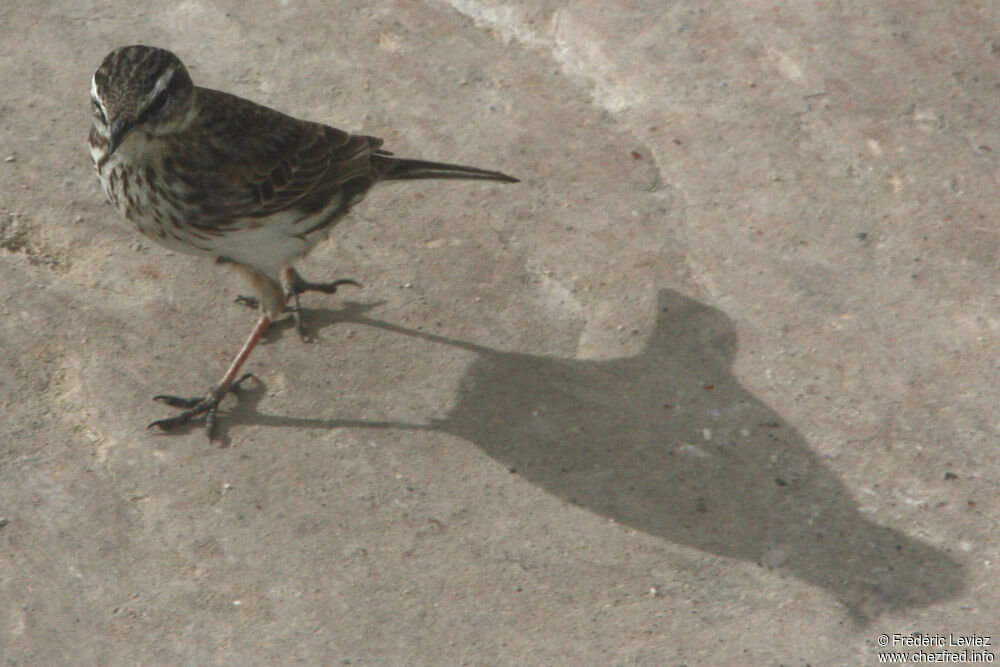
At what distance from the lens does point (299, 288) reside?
603 cm

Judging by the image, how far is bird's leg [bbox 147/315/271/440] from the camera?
536cm

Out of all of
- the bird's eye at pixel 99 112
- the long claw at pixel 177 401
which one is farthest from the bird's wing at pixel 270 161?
the long claw at pixel 177 401

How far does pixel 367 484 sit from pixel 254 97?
8.72 ft

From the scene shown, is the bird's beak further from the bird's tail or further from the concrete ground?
the bird's tail

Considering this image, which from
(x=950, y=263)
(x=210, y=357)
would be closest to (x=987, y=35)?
(x=950, y=263)

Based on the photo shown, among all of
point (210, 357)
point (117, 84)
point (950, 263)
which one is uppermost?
point (117, 84)

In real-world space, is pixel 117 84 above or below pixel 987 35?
above

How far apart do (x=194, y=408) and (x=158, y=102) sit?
1287mm

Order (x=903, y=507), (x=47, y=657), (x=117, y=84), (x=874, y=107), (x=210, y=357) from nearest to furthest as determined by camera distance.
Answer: (x=47, y=657), (x=117, y=84), (x=903, y=507), (x=210, y=357), (x=874, y=107)

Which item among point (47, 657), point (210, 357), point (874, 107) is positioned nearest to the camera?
point (47, 657)

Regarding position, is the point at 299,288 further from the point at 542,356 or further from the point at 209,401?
the point at 542,356

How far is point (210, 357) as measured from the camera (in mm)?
5754

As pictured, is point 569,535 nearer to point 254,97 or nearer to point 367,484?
point 367,484

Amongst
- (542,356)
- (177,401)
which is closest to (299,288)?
(177,401)
